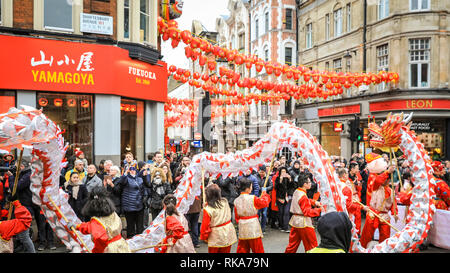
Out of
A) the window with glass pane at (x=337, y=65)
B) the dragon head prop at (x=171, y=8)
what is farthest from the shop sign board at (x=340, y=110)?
the dragon head prop at (x=171, y=8)

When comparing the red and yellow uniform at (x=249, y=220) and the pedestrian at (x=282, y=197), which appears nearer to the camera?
the red and yellow uniform at (x=249, y=220)

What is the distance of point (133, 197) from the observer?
26.7 ft

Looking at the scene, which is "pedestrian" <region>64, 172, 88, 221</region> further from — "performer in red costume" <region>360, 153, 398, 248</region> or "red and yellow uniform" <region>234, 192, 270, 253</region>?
"performer in red costume" <region>360, 153, 398, 248</region>

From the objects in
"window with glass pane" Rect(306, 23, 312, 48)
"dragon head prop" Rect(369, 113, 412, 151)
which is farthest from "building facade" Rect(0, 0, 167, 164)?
"window with glass pane" Rect(306, 23, 312, 48)

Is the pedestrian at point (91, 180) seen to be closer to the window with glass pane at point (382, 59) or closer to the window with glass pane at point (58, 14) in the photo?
the window with glass pane at point (58, 14)

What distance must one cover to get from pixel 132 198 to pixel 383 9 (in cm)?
1910

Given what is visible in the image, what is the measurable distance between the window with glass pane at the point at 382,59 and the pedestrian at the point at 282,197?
14.2 meters

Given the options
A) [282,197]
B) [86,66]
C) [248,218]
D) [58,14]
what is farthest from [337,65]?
[248,218]

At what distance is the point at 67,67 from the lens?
474 inches

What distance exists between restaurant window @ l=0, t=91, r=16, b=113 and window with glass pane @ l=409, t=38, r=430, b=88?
18.7m

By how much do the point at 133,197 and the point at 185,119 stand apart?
A: 2168 centimetres

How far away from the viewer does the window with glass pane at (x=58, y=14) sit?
12133mm

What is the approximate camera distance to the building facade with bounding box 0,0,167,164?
1152 cm
